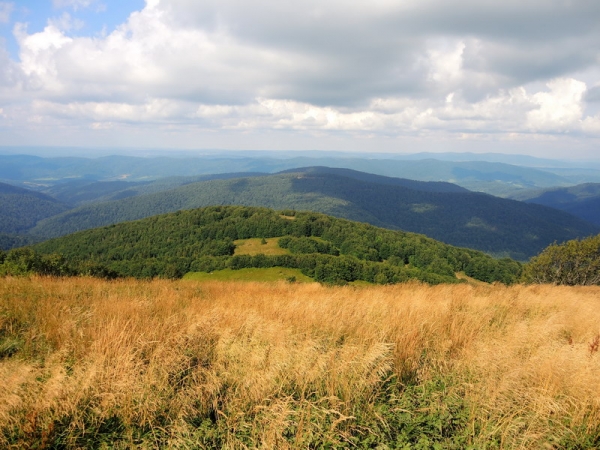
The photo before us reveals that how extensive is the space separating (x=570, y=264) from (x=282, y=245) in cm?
5409

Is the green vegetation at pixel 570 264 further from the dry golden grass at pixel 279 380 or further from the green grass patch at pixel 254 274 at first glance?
the dry golden grass at pixel 279 380

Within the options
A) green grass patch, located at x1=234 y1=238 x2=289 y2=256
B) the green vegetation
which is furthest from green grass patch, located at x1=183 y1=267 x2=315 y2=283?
the green vegetation

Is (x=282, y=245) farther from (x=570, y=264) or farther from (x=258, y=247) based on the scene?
(x=570, y=264)

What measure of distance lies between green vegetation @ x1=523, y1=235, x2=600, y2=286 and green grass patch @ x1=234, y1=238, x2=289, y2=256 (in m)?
47.5

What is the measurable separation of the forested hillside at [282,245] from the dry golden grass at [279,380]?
5228 centimetres

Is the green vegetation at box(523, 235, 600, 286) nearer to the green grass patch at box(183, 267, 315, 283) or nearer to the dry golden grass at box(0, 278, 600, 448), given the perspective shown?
the green grass patch at box(183, 267, 315, 283)

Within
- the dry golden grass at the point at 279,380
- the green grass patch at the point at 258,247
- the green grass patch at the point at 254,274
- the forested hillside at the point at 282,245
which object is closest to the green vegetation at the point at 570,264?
the forested hillside at the point at 282,245

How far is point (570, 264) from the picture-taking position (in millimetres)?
44844

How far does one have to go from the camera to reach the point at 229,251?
7488 centimetres

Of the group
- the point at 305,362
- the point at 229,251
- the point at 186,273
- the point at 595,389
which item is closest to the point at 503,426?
the point at 595,389

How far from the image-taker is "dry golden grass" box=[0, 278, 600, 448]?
343 centimetres

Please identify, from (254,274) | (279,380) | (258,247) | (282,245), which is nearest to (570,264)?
(254,274)

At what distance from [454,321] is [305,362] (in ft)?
12.8

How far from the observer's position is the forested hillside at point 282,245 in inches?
2437
